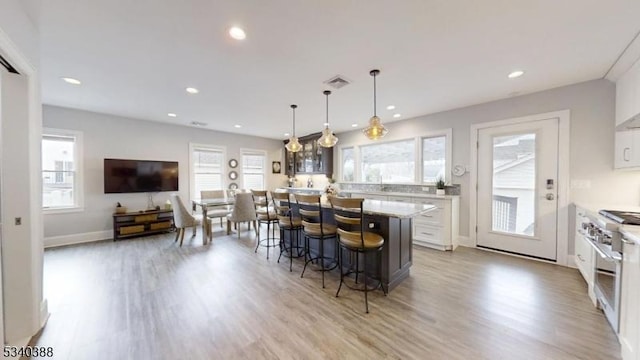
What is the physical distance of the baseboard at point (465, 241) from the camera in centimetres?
425

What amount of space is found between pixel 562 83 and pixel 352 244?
3.81 meters

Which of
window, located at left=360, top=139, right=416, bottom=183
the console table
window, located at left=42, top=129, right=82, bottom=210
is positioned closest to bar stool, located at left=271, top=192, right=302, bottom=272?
window, located at left=360, top=139, right=416, bottom=183

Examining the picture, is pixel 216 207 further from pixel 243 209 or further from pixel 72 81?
pixel 72 81

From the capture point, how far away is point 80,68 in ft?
9.24

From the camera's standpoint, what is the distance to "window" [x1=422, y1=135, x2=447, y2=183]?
4672 millimetres

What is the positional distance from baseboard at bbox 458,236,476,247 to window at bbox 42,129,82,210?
7584 mm

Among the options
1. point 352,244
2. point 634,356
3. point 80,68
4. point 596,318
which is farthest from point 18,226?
point 596,318

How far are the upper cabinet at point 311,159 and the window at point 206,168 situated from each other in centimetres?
222

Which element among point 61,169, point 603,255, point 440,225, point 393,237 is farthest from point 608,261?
point 61,169

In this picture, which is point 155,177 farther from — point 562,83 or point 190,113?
point 562,83

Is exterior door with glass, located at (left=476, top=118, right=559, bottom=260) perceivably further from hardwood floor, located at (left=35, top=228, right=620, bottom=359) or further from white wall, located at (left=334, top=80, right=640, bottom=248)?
hardwood floor, located at (left=35, top=228, right=620, bottom=359)

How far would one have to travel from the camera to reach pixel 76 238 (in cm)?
459

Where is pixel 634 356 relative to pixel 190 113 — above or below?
below

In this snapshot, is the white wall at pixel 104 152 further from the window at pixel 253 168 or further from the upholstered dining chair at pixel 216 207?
the window at pixel 253 168
